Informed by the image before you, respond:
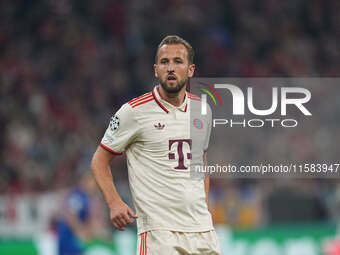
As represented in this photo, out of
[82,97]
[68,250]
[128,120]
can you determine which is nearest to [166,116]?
[128,120]

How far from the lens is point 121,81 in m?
13.6

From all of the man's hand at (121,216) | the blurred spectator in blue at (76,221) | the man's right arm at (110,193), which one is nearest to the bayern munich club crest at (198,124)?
the man's right arm at (110,193)

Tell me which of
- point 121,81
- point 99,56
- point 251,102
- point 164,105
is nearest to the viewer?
point 164,105

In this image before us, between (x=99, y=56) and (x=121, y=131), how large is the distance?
9.90m

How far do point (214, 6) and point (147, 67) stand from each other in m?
2.03

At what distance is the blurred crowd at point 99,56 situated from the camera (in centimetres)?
1200

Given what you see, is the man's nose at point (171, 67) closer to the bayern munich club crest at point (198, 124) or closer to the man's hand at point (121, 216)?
the bayern munich club crest at point (198, 124)

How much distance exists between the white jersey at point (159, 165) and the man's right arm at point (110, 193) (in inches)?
3.0

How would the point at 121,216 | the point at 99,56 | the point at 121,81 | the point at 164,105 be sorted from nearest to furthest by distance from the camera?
1. the point at 121,216
2. the point at 164,105
3. the point at 121,81
4. the point at 99,56

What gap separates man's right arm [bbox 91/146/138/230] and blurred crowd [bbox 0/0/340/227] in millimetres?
6944

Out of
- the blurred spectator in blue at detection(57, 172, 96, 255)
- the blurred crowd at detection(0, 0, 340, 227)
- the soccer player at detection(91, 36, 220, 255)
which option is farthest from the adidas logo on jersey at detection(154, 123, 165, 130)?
the blurred crowd at detection(0, 0, 340, 227)

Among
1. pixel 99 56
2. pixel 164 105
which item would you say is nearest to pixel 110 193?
pixel 164 105

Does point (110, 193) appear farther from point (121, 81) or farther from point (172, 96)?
point (121, 81)

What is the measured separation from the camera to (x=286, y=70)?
13.3 metres
